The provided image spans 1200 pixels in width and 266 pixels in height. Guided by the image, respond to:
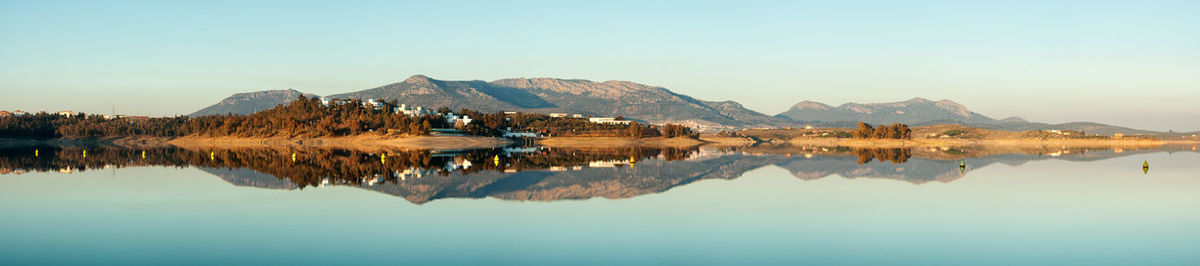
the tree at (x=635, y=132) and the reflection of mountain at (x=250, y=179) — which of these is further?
the tree at (x=635, y=132)

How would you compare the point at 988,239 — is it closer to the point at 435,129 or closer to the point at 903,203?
the point at 903,203

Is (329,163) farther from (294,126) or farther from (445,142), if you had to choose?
(294,126)

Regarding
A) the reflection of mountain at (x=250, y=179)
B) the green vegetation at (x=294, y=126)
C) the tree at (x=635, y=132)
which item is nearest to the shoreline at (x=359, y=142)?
the green vegetation at (x=294, y=126)

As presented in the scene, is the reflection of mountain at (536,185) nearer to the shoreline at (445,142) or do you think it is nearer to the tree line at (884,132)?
the shoreline at (445,142)

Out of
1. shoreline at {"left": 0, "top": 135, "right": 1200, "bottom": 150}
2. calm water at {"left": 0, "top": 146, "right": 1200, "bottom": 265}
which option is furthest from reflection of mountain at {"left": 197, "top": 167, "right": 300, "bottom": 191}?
shoreline at {"left": 0, "top": 135, "right": 1200, "bottom": 150}

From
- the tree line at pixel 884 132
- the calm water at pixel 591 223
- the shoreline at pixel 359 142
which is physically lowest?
the calm water at pixel 591 223

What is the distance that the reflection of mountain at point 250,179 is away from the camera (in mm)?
A: 38562

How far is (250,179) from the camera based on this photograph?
4322 cm

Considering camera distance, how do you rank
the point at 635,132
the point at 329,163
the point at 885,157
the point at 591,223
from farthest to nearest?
the point at 635,132, the point at 885,157, the point at 329,163, the point at 591,223

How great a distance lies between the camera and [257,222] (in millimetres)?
23156

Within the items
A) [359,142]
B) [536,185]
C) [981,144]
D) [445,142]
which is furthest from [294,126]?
[981,144]

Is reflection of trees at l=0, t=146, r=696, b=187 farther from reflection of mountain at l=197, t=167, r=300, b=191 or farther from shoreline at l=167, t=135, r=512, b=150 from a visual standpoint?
shoreline at l=167, t=135, r=512, b=150

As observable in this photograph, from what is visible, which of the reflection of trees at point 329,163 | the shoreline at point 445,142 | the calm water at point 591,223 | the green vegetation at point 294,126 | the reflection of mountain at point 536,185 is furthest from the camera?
the green vegetation at point 294,126

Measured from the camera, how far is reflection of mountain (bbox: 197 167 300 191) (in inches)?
1518
